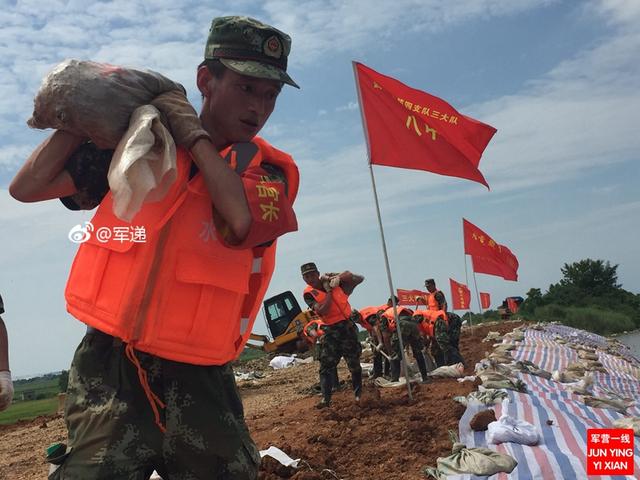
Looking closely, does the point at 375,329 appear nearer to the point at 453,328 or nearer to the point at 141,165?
the point at 453,328

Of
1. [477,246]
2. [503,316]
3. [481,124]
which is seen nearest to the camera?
[481,124]

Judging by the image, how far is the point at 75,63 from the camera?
1.48 meters

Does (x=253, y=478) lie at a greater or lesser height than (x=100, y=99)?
lesser

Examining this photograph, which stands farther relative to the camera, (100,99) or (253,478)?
(253,478)

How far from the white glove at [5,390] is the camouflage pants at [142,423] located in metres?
1.07

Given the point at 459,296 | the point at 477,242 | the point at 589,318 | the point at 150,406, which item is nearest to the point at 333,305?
the point at 150,406

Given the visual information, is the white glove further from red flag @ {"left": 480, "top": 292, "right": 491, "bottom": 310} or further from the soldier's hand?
red flag @ {"left": 480, "top": 292, "right": 491, "bottom": 310}

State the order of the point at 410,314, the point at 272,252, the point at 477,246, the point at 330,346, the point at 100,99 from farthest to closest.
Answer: the point at 477,246
the point at 410,314
the point at 330,346
the point at 272,252
the point at 100,99

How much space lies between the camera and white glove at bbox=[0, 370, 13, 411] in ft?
8.05

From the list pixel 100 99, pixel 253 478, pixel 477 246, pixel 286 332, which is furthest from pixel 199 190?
pixel 286 332

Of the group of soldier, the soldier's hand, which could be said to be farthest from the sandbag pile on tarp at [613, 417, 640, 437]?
the soldier's hand

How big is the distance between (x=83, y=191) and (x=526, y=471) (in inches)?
140

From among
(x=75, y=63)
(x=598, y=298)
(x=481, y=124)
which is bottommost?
(x=598, y=298)

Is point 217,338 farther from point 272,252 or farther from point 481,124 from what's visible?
point 481,124
